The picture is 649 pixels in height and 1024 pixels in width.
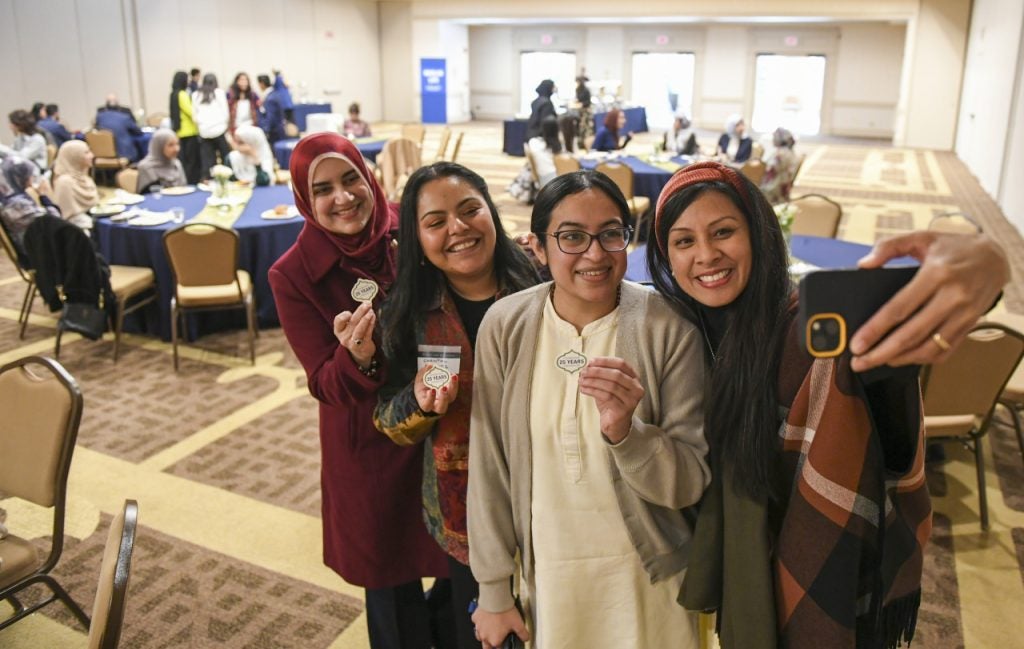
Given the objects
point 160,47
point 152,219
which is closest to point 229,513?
point 152,219

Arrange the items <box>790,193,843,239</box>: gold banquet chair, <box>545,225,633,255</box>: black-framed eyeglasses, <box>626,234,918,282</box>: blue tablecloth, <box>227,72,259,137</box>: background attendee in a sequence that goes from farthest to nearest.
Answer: <box>227,72,259,137</box>: background attendee < <box>790,193,843,239</box>: gold banquet chair < <box>626,234,918,282</box>: blue tablecloth < <box>545,225,633,255</box>: black-framed eyeglasses

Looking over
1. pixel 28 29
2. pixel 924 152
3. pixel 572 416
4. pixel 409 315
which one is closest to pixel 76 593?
pixel 409 315

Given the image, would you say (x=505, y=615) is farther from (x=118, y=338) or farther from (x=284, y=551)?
(x=118, y=338)

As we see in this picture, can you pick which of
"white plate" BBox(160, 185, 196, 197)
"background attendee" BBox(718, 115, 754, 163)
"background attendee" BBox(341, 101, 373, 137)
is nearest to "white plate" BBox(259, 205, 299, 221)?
"white plate" BBox(160, 185, 196, 197)

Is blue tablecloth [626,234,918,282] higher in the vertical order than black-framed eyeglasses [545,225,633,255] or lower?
lower

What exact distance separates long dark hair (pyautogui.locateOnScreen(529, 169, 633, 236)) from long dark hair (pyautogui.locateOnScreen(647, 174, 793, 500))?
0.48 feet

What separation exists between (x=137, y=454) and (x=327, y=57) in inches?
749

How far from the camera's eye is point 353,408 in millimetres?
1935

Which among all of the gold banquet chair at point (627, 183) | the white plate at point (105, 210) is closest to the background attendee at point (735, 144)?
the gold banquet chair at point (627, 183)

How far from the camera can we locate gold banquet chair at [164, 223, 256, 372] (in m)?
4.93

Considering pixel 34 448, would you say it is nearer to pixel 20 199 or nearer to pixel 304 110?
pixel 20 199

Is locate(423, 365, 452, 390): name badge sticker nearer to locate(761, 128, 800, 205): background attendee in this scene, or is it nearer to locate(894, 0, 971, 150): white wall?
locate(761, 128, 800, 205): background attendee

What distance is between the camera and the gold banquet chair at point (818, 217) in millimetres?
5266

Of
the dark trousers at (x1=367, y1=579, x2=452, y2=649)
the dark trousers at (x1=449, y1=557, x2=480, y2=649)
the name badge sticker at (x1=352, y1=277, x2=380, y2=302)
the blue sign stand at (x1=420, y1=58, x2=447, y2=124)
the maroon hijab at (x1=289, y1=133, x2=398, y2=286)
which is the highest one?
the blue sign stand at (x1=420, y1=58, x2=447, y2=124)
